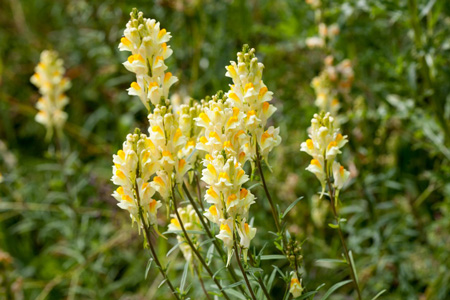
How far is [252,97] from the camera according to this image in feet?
3.81

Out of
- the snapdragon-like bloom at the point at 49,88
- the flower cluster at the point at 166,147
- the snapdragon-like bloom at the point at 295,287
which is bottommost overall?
the snapdragon-like bloom at the point at 295,287

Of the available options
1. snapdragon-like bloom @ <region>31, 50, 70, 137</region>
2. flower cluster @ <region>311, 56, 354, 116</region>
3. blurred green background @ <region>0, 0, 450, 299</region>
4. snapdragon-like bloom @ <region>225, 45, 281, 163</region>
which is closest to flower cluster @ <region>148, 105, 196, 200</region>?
snapdragon-like bloom @ <region>225, 45, 281, 163</region>

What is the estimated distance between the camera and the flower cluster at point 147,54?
3.92ft

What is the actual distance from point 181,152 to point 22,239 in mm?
2577

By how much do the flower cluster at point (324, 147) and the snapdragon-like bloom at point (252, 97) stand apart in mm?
101

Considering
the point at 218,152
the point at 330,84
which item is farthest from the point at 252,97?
the point at 330,84

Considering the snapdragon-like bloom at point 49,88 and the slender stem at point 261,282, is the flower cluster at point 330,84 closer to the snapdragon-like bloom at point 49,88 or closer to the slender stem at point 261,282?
the slender stem at point 261,282

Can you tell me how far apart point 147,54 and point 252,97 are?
0.27 m

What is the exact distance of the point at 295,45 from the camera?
3.04 metres

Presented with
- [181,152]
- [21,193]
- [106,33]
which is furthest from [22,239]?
[181,152]

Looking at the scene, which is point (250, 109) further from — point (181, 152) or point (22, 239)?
point (22, 239)

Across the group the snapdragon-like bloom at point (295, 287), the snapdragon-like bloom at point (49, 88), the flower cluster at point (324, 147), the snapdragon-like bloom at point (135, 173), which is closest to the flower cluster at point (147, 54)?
the snapdragon-like bloom at point (135, 173)

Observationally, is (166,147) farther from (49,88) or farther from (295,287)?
(49,88)

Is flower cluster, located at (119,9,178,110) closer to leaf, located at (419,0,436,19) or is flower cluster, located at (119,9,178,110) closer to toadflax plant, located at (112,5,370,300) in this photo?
toadflax plant, located at (112,5,370,300)
